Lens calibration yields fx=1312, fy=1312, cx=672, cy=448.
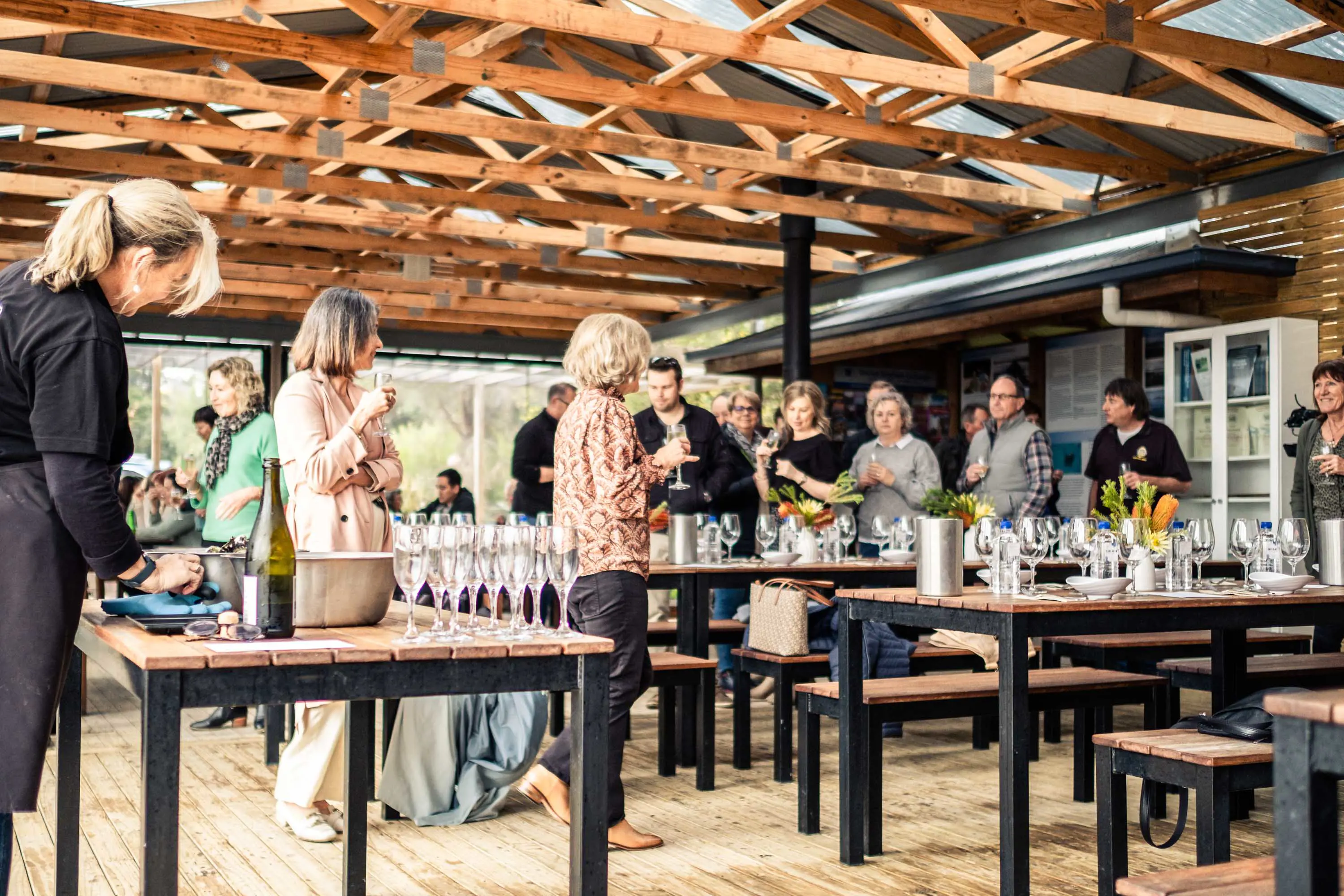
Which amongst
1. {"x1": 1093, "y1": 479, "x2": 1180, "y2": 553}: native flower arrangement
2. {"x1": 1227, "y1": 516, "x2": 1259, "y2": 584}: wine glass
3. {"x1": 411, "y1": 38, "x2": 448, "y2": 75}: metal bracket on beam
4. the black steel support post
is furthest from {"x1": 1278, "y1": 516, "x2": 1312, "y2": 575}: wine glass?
the black steel support post

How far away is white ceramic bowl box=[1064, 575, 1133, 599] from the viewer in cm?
347

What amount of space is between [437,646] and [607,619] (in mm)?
1428

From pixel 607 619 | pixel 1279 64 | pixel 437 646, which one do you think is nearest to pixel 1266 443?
pixel 1279 64

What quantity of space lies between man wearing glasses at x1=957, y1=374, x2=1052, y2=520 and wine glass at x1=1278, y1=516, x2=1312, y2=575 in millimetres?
2183

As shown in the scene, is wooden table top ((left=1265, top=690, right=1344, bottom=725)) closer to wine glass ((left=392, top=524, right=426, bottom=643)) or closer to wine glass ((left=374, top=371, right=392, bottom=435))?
wine glass ((left=392, top=524, right=426, bottom=643))

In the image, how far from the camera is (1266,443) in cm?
742

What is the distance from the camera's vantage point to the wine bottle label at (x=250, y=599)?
2.19 metres

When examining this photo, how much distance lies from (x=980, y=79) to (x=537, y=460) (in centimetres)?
290

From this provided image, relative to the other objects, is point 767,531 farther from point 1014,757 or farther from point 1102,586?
point 1014,757

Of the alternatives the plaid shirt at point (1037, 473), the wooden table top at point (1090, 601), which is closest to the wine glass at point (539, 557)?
the wooden table top at point (1090, 601)

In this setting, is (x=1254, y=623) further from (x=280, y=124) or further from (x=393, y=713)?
(x=280, y=124)

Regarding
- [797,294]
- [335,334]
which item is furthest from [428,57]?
[797,294]

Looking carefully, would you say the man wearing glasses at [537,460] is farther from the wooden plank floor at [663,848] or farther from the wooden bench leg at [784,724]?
the wooden bench leg at [784,724]

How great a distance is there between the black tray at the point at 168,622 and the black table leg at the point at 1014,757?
1.85m
